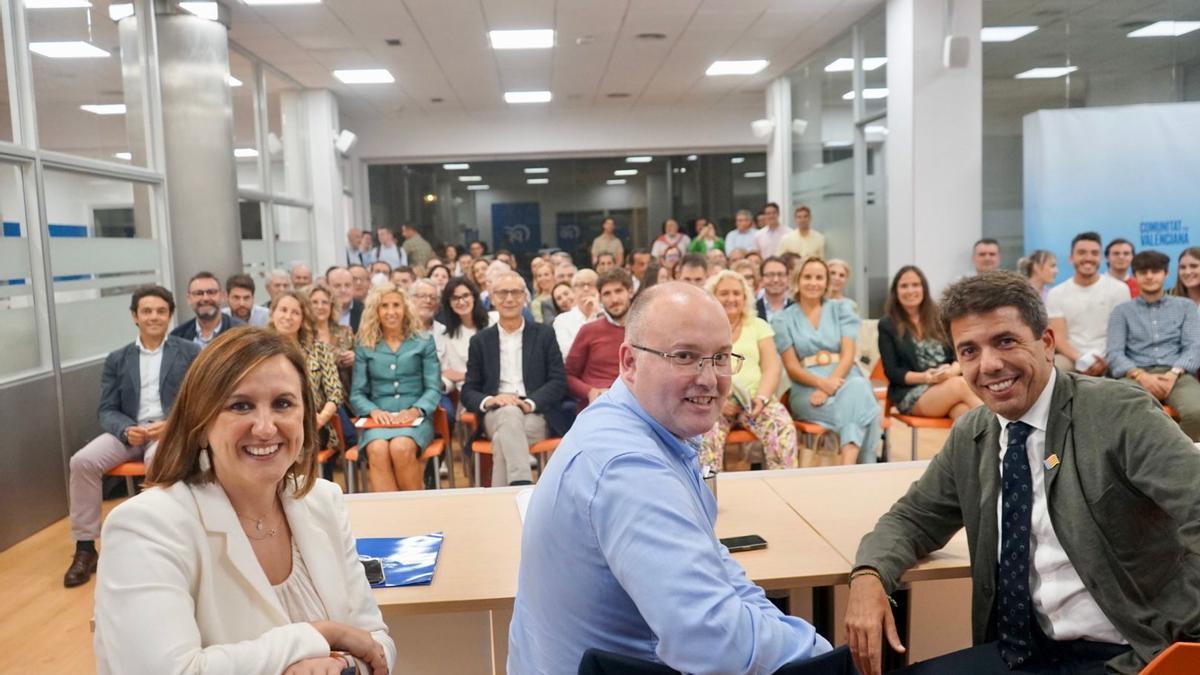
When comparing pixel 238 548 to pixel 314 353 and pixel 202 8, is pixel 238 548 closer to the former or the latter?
pixel 314 353

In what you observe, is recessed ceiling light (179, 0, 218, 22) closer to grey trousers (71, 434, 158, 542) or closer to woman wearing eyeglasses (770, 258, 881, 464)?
grey trousers (71, 434, 158, 542)

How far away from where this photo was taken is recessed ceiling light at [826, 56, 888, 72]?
8812 mm

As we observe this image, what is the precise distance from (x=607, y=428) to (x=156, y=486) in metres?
0.81

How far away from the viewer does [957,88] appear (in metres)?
7.75

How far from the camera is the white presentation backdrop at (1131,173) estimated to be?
299 inches

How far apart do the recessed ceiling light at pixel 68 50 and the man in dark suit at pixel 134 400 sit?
1797 mm

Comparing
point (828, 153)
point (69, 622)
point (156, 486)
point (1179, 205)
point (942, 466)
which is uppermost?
point (828, 153)

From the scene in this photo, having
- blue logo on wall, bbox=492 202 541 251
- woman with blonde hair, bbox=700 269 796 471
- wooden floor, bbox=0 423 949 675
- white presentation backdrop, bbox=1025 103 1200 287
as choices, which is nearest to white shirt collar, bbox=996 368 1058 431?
woman with blonde hair, bbox=700 269 796 471

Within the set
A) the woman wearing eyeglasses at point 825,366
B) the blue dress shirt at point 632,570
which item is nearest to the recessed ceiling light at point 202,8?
the woman wearing eyeglasses at point 825,366

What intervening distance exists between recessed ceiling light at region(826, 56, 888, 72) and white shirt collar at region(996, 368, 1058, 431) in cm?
714

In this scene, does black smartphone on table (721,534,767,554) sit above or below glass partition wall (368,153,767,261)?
below

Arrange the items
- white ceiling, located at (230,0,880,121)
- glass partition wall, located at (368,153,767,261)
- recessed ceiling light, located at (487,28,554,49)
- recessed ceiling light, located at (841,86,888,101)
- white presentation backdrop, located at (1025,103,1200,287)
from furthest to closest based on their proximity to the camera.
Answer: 1. glass partition wall, located at (368,153,767,261)
2. recessed ceiling light, located at (487,28,554,49)
3. recessed ceiling light, located at (841,86,888,101)
4. white ceiling, located at (230,0,880,121)
5. white presentation backdrop, located at (1025,103,1200,287)

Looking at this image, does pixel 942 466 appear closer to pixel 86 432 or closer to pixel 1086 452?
pixel 1086 452

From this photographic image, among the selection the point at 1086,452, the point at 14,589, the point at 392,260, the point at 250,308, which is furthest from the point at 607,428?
the point at 392,260
